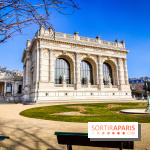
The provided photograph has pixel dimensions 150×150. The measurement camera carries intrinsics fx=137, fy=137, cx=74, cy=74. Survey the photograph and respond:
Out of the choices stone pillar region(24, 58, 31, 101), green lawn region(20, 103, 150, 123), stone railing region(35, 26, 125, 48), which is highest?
stone railing region(35, 26, 125, 48)

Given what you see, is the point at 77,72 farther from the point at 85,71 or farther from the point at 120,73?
the point at 120,73

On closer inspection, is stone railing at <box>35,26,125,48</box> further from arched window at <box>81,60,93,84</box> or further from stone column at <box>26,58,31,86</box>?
stone column at <box>26,58,31,86</box>

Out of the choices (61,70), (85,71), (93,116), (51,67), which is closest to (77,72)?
(61,70)

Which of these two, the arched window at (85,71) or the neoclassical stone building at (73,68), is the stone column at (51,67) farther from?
the arched window at (85,71)

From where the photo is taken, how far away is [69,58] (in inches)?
1264

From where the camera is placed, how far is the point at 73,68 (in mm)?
31656

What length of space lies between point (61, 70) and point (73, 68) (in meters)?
3.00

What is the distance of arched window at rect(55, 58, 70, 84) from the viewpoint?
3216 centimetres

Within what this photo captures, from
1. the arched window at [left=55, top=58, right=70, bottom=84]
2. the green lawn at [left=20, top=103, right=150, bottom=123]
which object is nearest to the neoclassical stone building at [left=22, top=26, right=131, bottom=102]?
the arched window at [left=55, top=58, right=70, bottom=84]

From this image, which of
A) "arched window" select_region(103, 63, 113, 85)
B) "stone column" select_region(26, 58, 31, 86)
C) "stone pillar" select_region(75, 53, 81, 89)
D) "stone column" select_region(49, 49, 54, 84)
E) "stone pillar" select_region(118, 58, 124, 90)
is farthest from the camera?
"arched window" select_region(103, 63, 113, 85)

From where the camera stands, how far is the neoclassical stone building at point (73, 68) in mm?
27812

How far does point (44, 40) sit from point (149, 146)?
89.7 feet

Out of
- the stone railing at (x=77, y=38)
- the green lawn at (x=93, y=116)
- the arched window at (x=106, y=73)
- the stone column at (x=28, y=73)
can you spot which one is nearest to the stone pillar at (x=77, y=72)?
the stone railing at (x=77, y=38)

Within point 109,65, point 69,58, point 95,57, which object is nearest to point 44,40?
point 69,58
